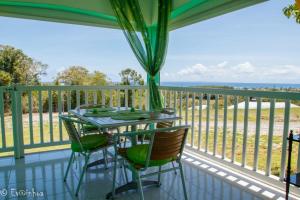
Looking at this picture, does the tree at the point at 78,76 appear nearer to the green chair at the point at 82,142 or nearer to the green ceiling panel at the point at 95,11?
the green ceiling panel at the point at 95,11

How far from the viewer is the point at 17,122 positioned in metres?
3.35

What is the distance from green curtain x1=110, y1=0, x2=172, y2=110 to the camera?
3.73m

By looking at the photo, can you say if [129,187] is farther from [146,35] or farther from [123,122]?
[146,35]

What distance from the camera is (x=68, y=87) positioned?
3.64m

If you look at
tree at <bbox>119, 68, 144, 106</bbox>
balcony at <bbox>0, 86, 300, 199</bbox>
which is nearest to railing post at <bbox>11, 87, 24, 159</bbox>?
balcony at <bbox>0, 86, 300, 199</bbox>

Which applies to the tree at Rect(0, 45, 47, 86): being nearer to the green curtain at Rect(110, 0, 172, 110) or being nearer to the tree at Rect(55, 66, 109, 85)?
the tree at Rect(55, 66, 109, 85)

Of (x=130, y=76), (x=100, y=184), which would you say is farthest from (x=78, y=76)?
(x=100, y=184)

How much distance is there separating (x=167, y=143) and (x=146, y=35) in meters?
2.50

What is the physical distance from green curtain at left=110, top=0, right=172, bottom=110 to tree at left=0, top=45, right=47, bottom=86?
188 inches

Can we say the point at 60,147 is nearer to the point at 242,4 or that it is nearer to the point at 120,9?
the point at 120,9

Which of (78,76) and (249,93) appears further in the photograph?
(78,76)

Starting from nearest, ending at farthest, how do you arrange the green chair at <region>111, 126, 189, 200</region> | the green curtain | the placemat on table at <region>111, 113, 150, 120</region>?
the green chair at <region>111, 126, 189, 200</region>, the placemat on table at <region>111, 113, 150, 120</region>, the green curtain

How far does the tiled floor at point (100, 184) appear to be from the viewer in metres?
2.25

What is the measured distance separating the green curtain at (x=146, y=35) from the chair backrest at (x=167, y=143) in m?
1.90
